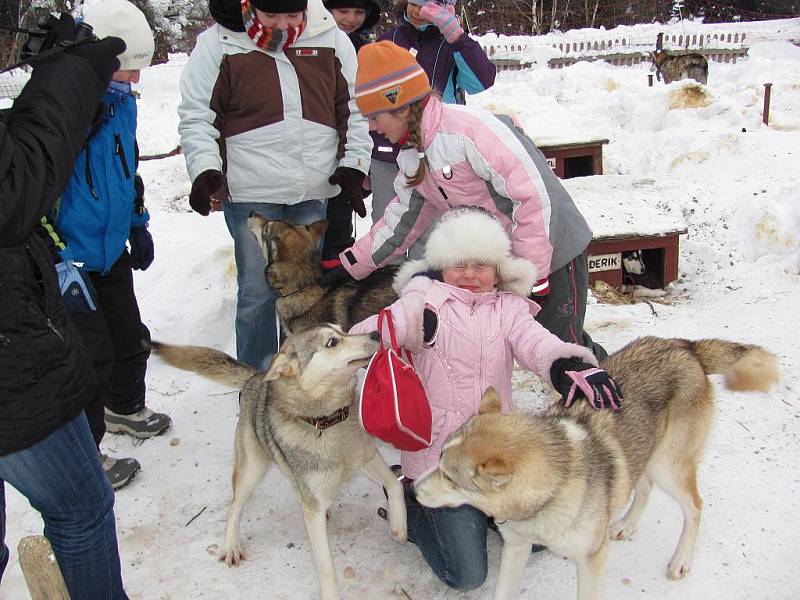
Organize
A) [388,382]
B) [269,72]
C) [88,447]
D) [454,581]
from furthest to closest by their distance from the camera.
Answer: [269,72] → [454,581] → [388,382] → [88,447]

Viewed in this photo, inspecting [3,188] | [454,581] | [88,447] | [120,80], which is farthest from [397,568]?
[120,80]

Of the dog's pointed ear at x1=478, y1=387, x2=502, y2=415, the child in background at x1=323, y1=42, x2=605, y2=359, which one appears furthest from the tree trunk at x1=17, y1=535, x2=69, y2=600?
A: the child in background at x1=323, y1=42, x2=605, y2=359

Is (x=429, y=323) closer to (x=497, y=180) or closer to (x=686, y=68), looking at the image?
(x=497, y=180)

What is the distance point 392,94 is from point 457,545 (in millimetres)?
1846

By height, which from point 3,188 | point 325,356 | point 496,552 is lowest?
point 496,552

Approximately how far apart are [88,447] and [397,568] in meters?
1.41

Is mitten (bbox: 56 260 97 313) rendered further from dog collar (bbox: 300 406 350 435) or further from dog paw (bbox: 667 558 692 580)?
dog paw (bbox: 667 558 692 580)

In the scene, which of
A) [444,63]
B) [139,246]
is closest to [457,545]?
[139,246]

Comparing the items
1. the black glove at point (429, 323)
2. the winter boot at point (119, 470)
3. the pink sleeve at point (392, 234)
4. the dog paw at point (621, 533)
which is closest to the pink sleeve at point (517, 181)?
the pink sleeve at point (392, 234)

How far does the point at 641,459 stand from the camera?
2.26 metres

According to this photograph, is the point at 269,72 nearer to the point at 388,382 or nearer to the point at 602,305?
the point at 388,382

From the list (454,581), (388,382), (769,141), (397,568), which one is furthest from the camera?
(769,141)

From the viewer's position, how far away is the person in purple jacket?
3.61 meters

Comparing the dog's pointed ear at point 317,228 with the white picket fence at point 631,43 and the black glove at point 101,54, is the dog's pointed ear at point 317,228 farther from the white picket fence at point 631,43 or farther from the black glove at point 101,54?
the white picket fence at point 631,43
